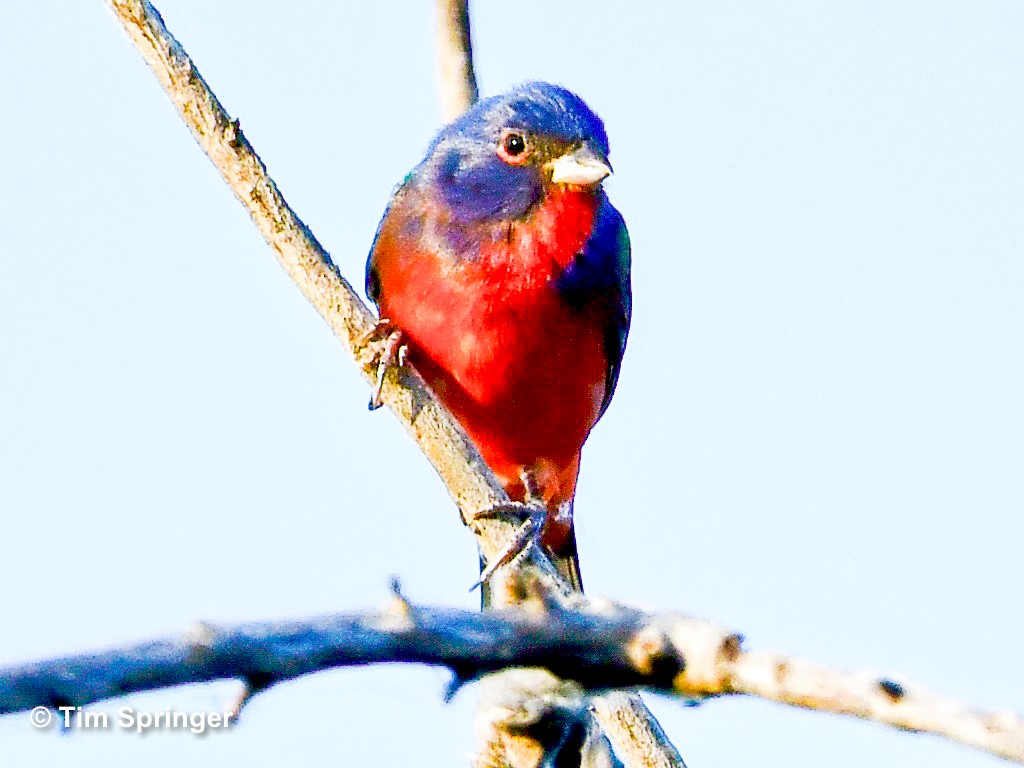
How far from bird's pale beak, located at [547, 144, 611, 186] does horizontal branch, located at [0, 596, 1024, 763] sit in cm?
403

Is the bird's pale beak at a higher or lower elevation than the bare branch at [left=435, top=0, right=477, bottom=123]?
lower

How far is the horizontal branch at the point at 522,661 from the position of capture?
1808 millimetres

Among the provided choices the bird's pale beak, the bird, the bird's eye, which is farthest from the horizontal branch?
the bird's eye

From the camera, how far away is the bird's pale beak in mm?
6152

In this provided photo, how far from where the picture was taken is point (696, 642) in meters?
2.22

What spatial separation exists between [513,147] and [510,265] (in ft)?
1.81

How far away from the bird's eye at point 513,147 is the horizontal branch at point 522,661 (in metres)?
4.20

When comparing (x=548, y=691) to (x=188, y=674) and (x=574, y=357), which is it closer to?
(x=188, y=674)

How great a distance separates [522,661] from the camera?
2209 mm

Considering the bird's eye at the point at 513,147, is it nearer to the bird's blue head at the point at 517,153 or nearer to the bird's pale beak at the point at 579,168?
the bird's blue head at the point at 517,153

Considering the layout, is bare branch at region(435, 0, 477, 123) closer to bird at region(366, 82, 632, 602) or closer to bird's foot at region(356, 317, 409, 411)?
bird at region(366, 82, 632, 602)

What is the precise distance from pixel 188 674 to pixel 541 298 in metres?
4.42

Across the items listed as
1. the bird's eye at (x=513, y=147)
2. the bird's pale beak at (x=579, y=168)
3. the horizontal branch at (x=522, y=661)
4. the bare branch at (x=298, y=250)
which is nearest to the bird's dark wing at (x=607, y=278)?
the bird's pale beak at (x=579, y=168)

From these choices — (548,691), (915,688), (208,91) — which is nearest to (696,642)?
(915,688)
